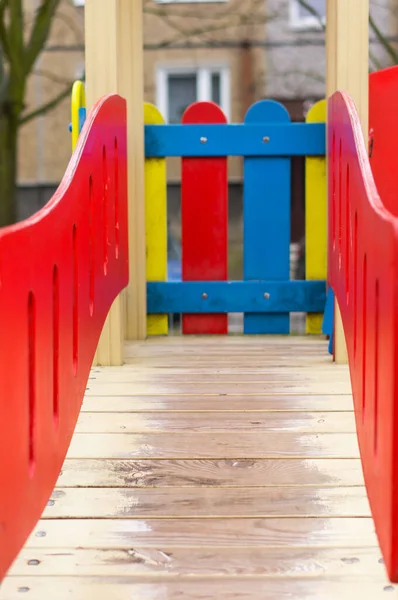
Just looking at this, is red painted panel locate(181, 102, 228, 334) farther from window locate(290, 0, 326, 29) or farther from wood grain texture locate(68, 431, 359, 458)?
window locate(290, 0, 326, 29)

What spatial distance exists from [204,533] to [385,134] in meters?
2.14

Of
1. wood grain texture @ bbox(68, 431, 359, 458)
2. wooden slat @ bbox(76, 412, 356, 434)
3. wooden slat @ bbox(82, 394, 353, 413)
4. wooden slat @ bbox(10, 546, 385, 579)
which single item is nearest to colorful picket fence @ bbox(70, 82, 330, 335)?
wooden slat @ bbox(82, 394, 353, 413)

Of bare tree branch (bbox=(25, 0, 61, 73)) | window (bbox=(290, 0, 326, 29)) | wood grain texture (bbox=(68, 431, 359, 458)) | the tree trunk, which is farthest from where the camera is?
window (bbox=(290, 0, 326, 29))

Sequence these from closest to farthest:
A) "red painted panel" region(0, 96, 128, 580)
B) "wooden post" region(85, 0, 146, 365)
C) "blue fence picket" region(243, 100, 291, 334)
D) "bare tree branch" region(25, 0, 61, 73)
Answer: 1. "red painted panel" region(0, 96, 128, 580)
2. "wooden post" region(85, 0, 146, 365)
3. "blue fence picket" region(243, 100, 291, 334)
4. "bare tree branch" region(25, 0, 61, 73)

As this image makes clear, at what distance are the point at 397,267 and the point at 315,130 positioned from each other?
2.86 m

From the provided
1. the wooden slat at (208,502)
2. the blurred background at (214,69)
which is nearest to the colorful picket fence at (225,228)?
the wooden slat at (208,502)

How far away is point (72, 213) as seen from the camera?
243 cm

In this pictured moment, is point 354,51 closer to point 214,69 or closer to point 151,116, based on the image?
point 151,116

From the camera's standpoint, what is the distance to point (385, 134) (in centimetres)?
366

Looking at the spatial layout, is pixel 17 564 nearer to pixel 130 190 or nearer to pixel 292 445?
pixel 292 445

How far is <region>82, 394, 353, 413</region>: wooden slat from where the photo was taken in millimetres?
2965

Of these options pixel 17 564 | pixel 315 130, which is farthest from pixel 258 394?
pixel 315 130

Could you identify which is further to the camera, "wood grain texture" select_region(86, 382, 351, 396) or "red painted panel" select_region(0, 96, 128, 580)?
"wood grain texture" select_region(86, 382, 351, 396)

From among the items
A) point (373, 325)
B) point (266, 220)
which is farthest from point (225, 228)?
point (373, 325)
